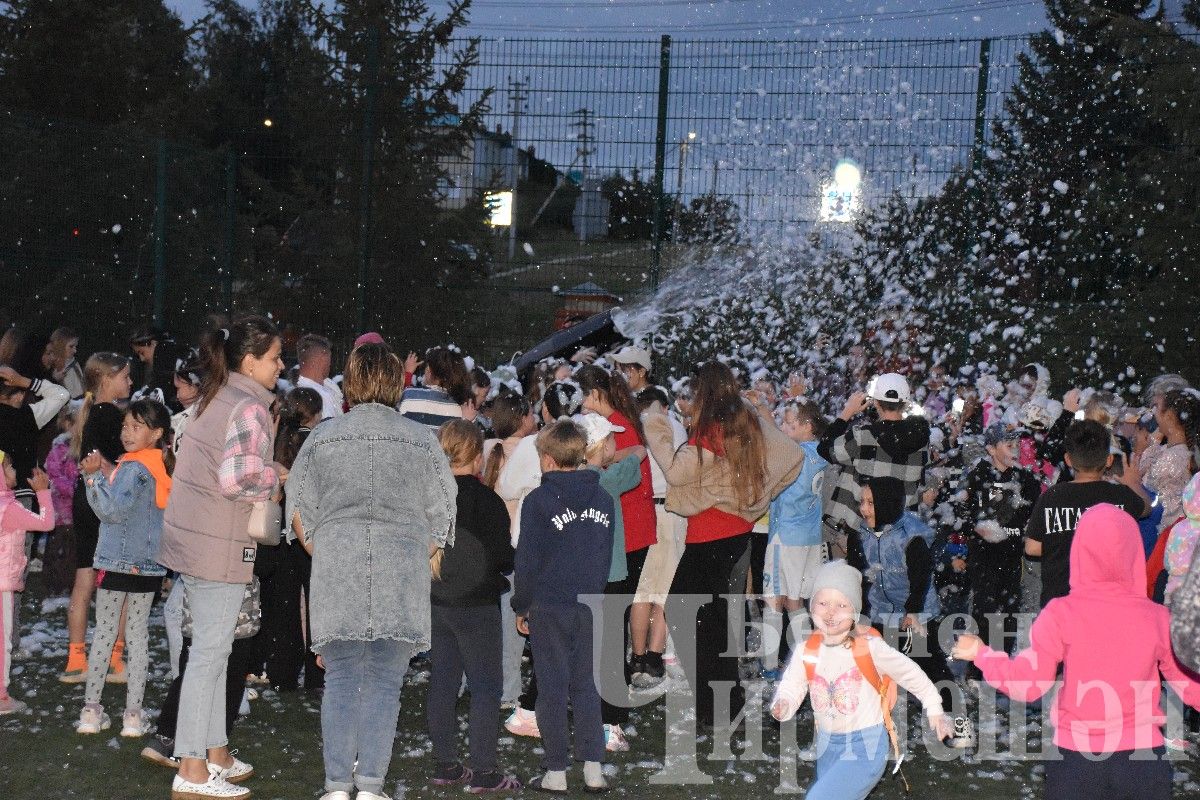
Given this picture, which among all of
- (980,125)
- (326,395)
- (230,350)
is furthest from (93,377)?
(980,125)

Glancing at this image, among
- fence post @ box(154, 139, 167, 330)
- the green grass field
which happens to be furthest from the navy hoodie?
fence post @ box(154, 139, 167, 330)

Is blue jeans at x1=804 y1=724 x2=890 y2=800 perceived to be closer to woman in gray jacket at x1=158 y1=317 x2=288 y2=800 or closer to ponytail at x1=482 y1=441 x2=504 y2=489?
woman in gray jacket at x1=158 y1=317 x2=288 y2=800

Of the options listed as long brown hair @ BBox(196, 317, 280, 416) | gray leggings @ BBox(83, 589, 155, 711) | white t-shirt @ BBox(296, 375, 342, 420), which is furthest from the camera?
white t-shirt @ BBox(296, 375, 342, 420)

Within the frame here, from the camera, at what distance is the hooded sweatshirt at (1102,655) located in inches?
165

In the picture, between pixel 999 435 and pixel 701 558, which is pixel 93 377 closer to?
pixel 701 558

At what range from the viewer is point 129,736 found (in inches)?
254

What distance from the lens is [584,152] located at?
12.1 m

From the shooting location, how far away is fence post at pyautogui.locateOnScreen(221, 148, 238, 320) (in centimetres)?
1284

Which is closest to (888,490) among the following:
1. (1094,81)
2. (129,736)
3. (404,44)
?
(129,736)

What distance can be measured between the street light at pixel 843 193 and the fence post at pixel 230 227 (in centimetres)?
569

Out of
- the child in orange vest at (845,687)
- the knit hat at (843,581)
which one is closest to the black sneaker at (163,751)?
the child in orange vest at (845,687)

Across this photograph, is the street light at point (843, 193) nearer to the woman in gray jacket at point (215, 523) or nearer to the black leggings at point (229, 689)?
the woman in gray jacket at point (215, 523)

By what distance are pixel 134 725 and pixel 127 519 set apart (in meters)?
1.01

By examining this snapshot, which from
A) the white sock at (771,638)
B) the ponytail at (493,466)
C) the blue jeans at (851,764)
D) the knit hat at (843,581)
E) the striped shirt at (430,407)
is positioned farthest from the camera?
the white sock at (771,638)
